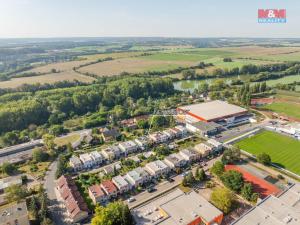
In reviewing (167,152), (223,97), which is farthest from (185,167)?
(223,97)

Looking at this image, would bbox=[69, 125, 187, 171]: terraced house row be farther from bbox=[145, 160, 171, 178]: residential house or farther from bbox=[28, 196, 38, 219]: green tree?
bbox=[28, 196, 38, 219]: green tree

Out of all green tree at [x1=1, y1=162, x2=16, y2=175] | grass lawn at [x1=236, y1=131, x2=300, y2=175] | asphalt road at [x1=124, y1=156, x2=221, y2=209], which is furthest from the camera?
grass lawn at [x1=236, y1=131, x2=300, y2=175]

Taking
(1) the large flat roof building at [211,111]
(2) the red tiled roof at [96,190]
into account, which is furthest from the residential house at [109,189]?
(1) the large flat roof building at [211,111]

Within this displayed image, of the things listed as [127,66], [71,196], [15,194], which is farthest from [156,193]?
[127,66]

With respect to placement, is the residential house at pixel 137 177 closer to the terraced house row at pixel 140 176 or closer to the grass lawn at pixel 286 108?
the terraced house row at pixel 140 176

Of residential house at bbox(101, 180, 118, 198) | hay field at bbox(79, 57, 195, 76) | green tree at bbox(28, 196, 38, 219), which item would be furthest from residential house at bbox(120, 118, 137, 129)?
hay field at bbox(79, 57, 195, 76)
